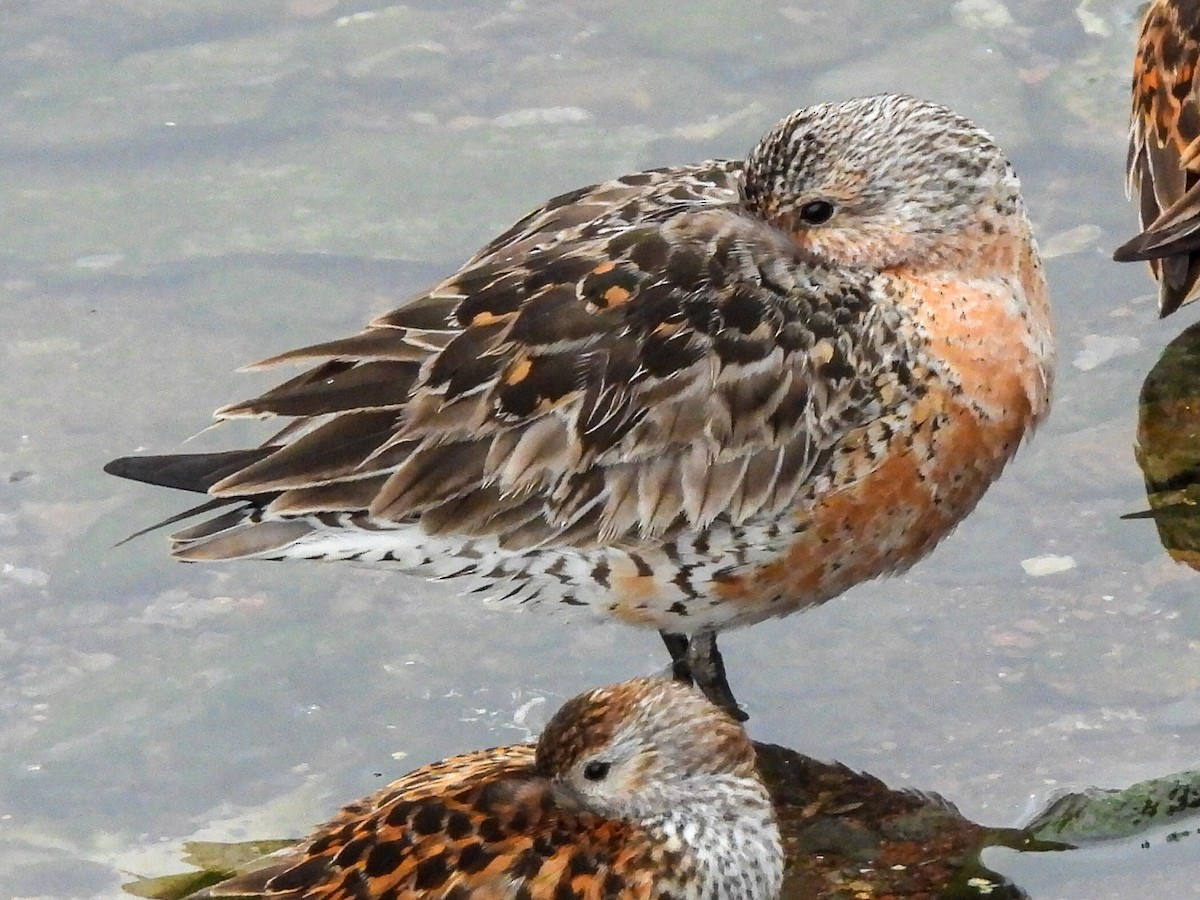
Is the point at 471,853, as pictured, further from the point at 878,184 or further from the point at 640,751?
the point at 878,184

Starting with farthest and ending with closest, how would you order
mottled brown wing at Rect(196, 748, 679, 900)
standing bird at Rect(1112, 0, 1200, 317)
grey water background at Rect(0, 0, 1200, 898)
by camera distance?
standing bird at Rect(1112, 0, 1200, 317) → grey water background at Rect(0, 0, 1200, 898) → mottled brown wing at Rect(196, 748, 679, 900)

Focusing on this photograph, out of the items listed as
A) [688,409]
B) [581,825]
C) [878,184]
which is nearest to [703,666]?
[688,409]

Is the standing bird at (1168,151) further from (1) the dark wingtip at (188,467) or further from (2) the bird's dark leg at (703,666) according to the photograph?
(1) the dark wingtip at (188,467)

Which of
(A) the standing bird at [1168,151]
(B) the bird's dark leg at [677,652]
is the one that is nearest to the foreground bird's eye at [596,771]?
(B) the bird's dark leg at [677,652]

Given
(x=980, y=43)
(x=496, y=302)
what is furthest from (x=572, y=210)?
(x=980, y=43)

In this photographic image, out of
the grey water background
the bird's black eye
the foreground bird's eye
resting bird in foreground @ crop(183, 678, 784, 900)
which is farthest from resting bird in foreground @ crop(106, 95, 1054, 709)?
the foreground bird's eye

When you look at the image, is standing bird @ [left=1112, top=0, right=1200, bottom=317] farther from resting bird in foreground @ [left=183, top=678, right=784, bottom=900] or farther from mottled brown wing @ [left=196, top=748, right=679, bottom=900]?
mottled brown wing @ [left=196, top=748, right=679, bottom=900]
